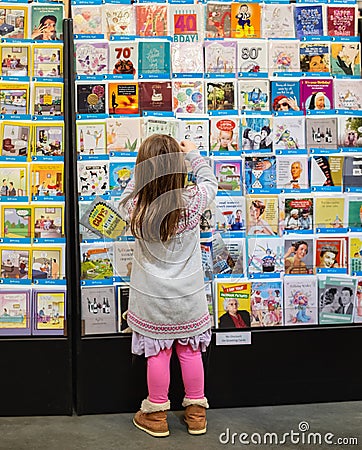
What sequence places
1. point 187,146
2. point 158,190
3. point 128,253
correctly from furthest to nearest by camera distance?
point 128,253 → point 187,146 → point 158,190

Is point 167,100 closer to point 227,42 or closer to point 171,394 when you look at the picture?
point 227,42

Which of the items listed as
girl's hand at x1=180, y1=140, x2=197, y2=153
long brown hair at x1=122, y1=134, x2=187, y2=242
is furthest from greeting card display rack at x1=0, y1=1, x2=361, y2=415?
long brown hair at x1=122, y1=134, x2=187, y2=242

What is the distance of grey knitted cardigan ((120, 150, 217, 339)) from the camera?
302 cm

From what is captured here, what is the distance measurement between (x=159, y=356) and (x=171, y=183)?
758mm

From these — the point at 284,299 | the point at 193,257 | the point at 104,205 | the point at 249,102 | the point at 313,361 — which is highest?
the point at 249,102

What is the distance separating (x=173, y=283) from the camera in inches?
118

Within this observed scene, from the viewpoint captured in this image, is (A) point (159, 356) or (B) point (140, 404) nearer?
(A) point (159, 356)

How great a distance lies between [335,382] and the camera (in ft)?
11.2

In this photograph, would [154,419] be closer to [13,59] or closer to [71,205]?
[71,205]

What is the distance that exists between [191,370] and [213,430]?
0.28m

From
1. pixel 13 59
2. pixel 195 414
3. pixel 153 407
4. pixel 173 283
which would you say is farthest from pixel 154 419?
pixel 13 59

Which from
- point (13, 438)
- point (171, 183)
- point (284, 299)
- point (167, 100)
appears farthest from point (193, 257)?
point (13, 438)

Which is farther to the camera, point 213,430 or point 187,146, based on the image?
point 187,146

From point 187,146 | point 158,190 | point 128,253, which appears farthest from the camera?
point 128,253
